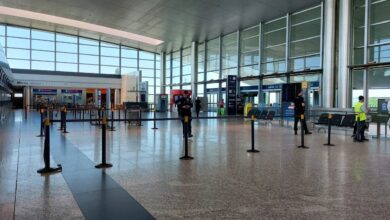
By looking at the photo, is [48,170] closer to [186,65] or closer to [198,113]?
[198,113]

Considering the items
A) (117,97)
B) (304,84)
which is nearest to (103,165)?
(304,84)

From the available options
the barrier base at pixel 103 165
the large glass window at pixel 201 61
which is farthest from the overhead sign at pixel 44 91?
the barrier base at pixel 103 165

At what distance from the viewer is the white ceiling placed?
23823 millimetres

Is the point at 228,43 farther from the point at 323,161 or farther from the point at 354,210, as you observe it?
the point at 354,210

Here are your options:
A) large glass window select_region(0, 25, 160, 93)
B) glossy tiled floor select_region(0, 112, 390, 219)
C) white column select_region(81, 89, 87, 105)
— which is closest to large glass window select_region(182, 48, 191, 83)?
large glass window select_region(0, 25, 160, 93)

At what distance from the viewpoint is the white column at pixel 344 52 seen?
63.4 feet

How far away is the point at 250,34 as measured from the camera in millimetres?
30281

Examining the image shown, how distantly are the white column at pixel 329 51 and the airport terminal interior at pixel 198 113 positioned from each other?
79mm

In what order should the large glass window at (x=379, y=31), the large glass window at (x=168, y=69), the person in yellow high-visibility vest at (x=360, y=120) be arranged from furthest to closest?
1. the large glass window at (x=168, y=69)
2. the large glass window at (x=379, y=31)
3. the person in yellow high-visibility vest at (x=360, y=120)

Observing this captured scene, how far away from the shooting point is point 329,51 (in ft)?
67.4

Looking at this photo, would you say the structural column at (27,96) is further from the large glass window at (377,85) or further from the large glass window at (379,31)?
the large glass window at (379,31)

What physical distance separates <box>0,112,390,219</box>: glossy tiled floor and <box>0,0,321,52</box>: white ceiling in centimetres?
1650

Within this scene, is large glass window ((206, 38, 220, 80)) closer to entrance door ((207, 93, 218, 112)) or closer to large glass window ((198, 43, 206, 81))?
large glass window ((198, 43, 206, 81))

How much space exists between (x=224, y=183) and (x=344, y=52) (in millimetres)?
16783
